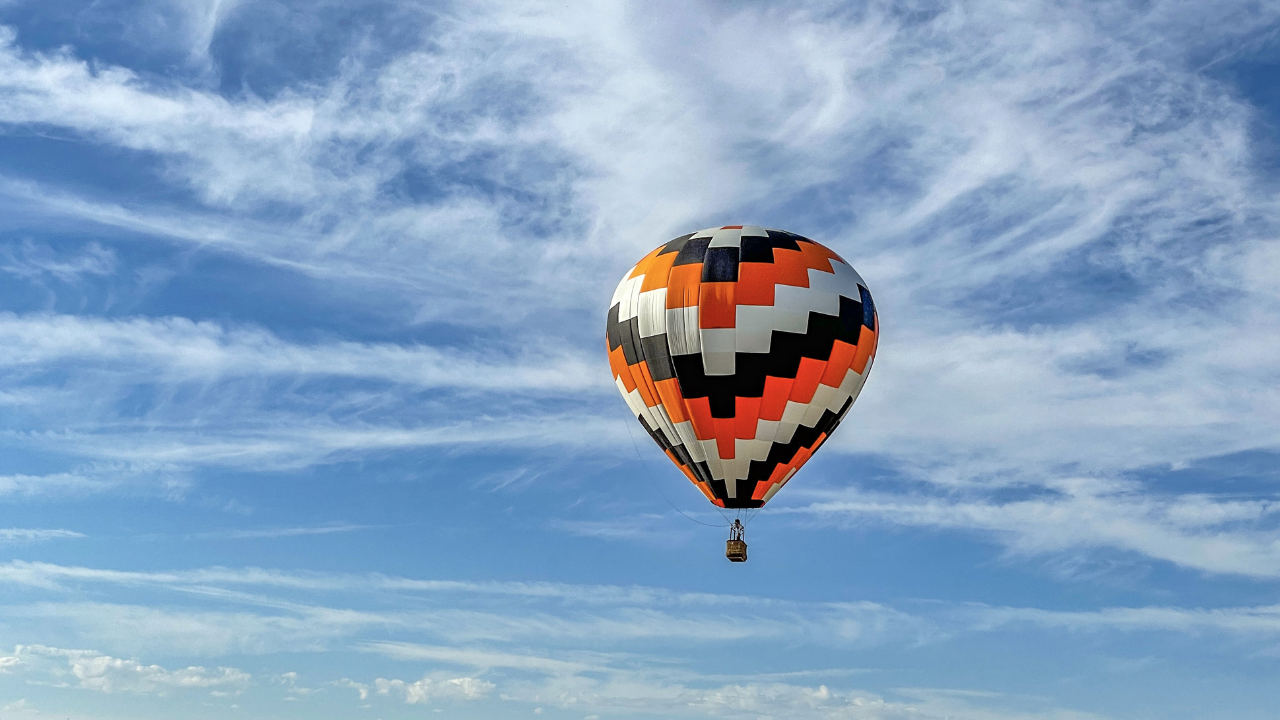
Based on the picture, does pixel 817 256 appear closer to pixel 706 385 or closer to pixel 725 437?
pixel 706 385

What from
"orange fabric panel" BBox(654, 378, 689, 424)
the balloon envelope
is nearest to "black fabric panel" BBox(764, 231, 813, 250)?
the balloon envelope

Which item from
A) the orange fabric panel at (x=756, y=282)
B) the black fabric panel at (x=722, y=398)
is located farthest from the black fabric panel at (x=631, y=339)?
the orange fabric panel at (x=756, y=282)

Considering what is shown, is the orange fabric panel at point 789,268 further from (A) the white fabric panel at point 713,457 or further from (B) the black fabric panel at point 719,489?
(B) the black fabric panel at point 719,489

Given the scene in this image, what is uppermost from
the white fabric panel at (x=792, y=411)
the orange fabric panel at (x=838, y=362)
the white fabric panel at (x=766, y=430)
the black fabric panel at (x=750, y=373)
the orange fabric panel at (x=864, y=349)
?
the orange fabric panel at (x=864, y=349)

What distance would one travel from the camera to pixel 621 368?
55.2 m

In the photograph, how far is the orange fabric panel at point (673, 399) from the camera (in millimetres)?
53219

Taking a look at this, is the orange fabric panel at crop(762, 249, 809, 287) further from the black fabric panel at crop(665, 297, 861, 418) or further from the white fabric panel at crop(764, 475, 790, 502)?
the white fabric panel at crop(764, 475, 790, 502)

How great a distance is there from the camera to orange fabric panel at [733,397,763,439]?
173 feet

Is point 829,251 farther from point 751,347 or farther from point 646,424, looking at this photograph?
point 646,424

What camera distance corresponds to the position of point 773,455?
5369cm

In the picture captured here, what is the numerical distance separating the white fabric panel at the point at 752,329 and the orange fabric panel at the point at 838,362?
8.78 feet

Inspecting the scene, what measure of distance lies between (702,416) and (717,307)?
156 inches

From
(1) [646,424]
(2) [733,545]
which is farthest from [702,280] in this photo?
(2) [733,545]

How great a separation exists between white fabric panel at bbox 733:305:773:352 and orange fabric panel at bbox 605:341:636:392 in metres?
4.66
